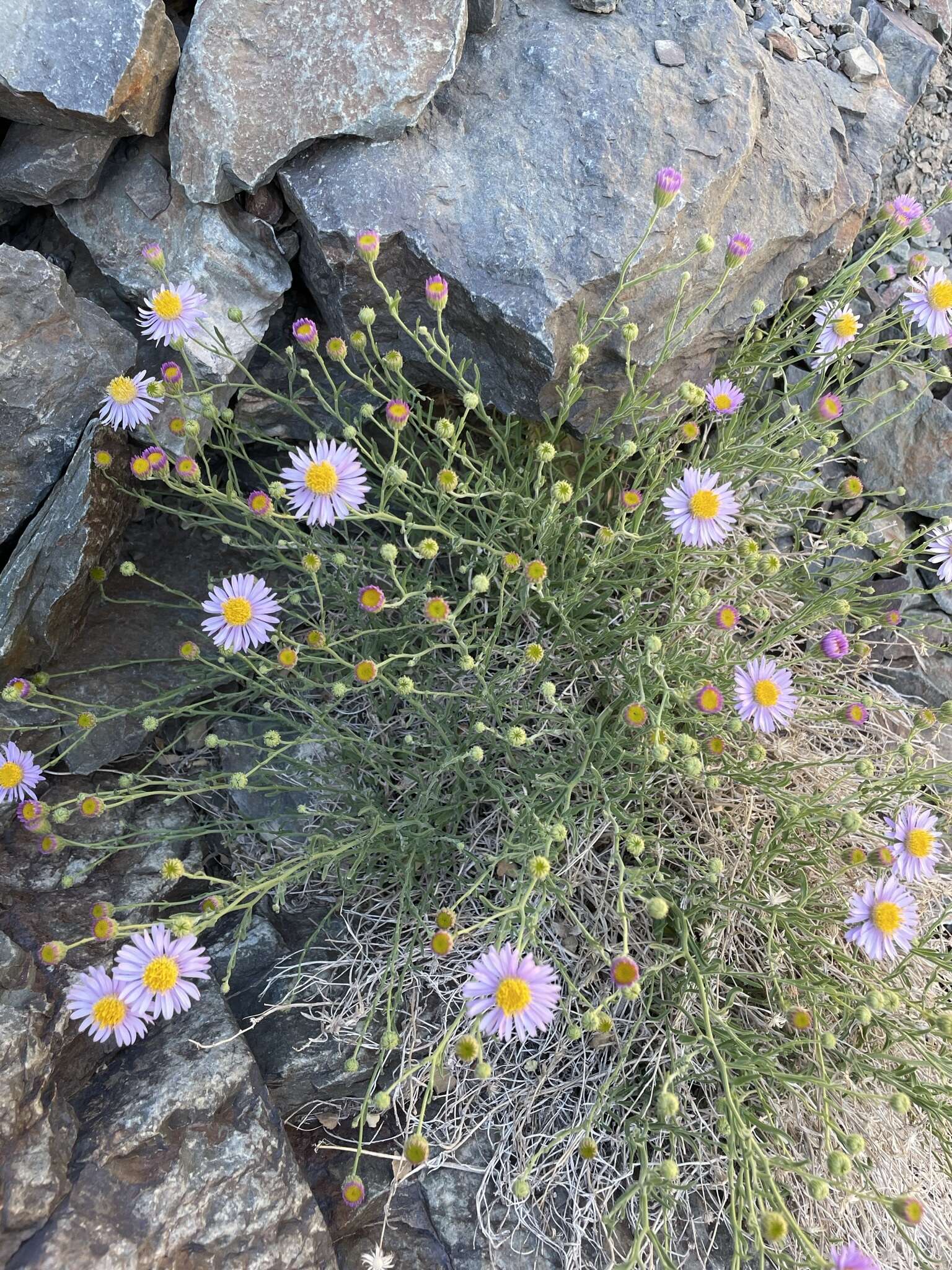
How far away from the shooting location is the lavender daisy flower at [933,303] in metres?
2.78

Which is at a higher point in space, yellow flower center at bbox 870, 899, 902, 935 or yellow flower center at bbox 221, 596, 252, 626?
yellow flower center at bbox 221, 596, 252, 626

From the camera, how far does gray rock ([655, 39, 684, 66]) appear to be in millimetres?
2908

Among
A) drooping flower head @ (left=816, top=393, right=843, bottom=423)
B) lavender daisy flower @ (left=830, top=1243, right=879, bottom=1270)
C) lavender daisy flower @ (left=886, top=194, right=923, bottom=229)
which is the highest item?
lavender daisy flower @ (left=886, top=194, right=923, bottom=229)

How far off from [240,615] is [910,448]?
2684 mm

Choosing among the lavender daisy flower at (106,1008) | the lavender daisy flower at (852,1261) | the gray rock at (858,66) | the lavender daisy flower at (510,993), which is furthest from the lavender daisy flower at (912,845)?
the gray rock at (858,66)

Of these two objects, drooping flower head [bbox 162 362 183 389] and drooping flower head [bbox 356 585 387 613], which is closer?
drooping flower head [bbox 356 585 387 613]

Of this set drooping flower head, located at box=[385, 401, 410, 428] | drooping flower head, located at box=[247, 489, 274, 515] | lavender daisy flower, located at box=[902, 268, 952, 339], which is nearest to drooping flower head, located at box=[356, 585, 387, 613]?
drooping flower head, located at box=[247, 489, 274, 515]

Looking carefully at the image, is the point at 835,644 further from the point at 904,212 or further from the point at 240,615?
the point at 240,615

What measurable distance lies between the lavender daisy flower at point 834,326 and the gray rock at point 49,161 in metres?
2.28

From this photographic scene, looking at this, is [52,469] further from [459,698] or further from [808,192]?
[808,192]

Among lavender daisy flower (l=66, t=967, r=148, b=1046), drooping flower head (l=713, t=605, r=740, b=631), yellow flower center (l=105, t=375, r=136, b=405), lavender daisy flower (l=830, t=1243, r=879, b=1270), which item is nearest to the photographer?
lavender daisy flower (l=830, t=1243, r=879, b=1270)

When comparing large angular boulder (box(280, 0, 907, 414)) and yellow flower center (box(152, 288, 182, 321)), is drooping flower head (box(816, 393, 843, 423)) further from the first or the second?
yellow flower center (box(152, 288, 182, 321))

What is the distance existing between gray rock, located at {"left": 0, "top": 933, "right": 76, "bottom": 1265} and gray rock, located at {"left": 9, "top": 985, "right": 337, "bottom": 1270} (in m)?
0.04

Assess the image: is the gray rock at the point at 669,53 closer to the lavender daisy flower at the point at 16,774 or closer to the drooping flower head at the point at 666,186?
the drooping flower head at the point at 666,186
